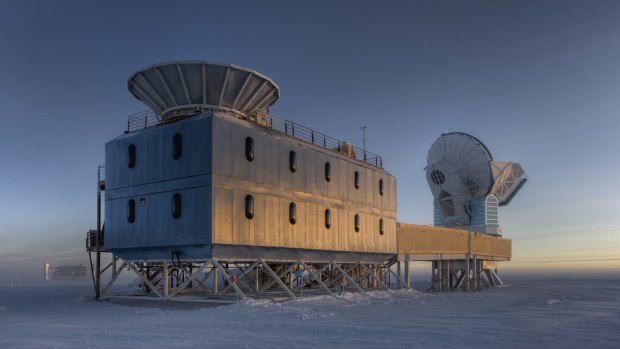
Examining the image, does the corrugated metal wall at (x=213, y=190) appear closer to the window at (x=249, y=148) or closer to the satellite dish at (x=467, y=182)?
the window at (x=249, y=148)

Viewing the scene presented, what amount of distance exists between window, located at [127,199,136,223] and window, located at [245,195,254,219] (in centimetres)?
793

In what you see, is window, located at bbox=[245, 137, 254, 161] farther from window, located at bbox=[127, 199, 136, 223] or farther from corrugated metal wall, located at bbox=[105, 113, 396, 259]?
window, located at bbox=[127, 199, 136, 223]

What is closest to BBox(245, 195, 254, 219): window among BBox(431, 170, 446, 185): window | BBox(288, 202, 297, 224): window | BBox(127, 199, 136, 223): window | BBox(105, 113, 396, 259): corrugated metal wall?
BBox(105, 113, 396, 259): corrugated metal wall

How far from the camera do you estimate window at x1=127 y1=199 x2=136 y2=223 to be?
3638 centimetres

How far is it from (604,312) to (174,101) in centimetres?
2980

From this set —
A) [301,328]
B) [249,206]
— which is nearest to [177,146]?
[249,206]

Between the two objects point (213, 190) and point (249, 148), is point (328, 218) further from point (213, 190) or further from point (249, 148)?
point (213, 190)

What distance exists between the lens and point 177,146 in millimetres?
34219

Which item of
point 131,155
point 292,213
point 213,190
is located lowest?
point 292,213

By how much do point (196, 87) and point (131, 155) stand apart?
6368mm

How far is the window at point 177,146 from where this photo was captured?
3406 centimetres

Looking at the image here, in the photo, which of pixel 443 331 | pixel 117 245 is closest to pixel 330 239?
pixel 117 245

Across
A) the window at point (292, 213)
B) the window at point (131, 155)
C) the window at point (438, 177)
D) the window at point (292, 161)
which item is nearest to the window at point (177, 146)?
the window at point (131, 155)

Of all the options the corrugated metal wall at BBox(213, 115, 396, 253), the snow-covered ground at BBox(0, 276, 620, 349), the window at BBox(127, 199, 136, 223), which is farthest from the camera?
the window at BBox(127, 199, 136, 223)
